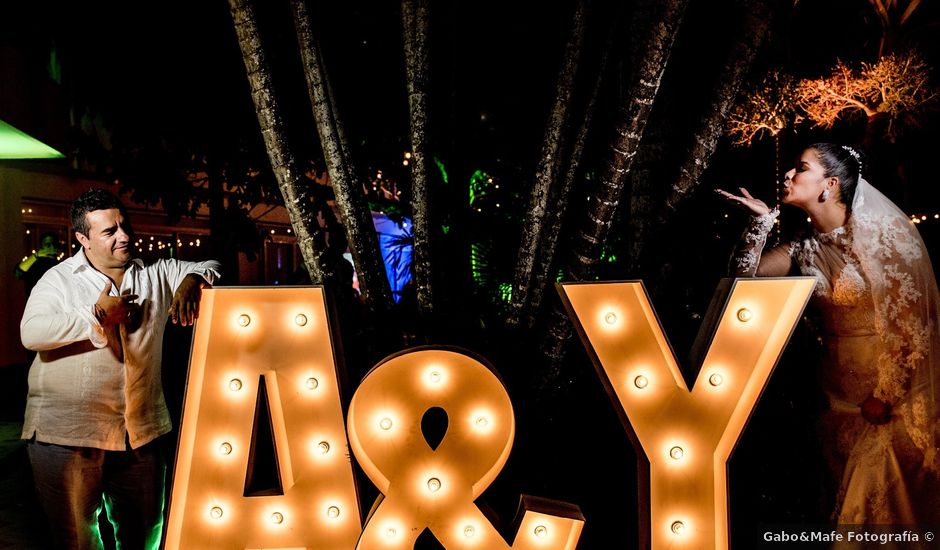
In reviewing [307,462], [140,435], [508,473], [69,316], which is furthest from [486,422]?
[69,316]

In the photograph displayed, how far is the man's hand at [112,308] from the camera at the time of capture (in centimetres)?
297

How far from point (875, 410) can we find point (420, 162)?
328 centimetres

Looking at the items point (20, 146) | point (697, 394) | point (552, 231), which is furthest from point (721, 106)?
point (20, 146)

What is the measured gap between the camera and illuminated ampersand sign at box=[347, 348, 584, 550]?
2748 mm

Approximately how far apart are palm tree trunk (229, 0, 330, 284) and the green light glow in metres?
6.20

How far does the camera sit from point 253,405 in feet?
9.21

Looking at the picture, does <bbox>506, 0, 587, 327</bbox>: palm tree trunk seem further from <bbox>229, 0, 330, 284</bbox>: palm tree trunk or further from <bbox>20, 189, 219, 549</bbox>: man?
<bbox>20, 189, 219, 549</bbox>: man

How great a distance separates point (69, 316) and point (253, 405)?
1.15m

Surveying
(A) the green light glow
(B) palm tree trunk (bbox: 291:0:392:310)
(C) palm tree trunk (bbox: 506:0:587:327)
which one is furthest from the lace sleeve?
(A) the green light glow

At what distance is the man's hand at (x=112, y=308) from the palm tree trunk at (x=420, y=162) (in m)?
1.86

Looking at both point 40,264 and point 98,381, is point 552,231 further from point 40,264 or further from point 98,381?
point 40,264

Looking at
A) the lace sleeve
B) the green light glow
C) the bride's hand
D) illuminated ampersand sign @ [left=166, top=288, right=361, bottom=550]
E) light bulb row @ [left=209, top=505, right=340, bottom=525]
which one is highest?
the green light glow

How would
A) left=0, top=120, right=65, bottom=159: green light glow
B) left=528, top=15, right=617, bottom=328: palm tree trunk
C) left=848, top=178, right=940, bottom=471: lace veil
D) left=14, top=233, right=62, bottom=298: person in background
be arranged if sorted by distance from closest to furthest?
left=848, top=178, right=940, bottom=471: lace veil, left=528, top=15, right=617, bottom=328: palm tree trunk, left=14, top=233, right=62, bottom=298: person in background, left=0, top=120, right=65, bottom=159: green light glow

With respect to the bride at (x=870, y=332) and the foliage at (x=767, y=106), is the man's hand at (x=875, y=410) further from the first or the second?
the foliage at (x=767, y=106)
